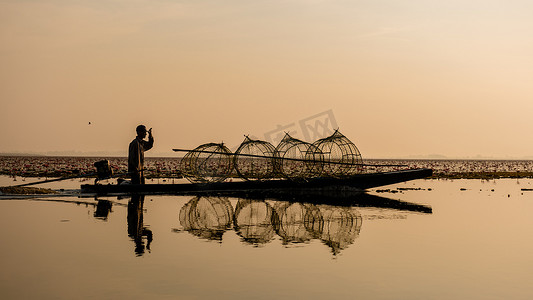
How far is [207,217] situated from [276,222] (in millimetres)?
2262

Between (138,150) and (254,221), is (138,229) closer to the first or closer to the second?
(254,221)

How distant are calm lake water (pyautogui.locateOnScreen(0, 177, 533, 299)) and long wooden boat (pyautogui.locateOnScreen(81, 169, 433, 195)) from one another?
17.8 ft

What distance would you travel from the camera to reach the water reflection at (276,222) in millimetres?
14374

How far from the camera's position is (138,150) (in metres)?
25.3

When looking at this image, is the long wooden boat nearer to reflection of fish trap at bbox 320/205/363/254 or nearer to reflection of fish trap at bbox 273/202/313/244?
reflection of fish trap at bbox 273/202/313/244

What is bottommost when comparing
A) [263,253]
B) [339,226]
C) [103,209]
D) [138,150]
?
[263,253]

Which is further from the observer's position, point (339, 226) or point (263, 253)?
point (339, 226)

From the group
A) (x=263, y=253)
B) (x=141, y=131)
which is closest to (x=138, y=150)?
(x=141, y=131)

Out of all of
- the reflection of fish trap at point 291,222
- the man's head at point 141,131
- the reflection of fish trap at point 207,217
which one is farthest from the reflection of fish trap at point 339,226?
the man's head at point 141,131

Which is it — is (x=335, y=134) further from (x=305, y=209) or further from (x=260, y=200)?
(x=305, y=209)

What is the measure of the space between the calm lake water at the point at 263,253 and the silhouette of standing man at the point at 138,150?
4.31 meters

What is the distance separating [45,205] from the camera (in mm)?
21641

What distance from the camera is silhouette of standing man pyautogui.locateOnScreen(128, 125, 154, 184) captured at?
25.3 meters

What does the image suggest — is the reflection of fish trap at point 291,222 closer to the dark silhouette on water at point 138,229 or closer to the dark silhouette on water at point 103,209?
the dark silhouette on water at point 138,229
